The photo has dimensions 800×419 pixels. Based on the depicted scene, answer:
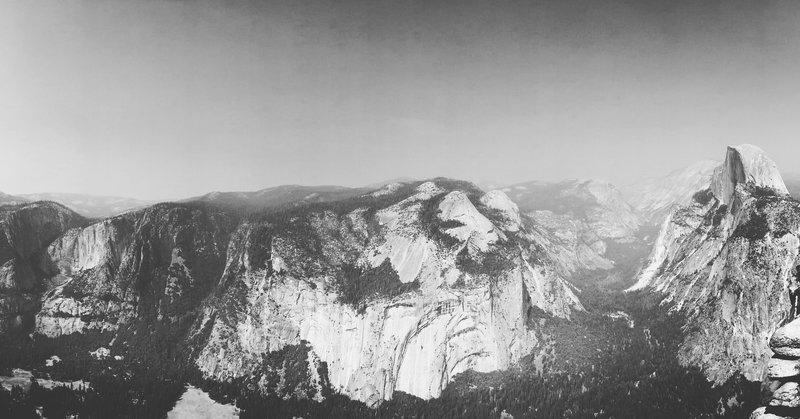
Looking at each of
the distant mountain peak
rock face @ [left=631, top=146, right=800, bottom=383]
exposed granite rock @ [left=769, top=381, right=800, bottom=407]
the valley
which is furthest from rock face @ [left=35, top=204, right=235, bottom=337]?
the distant mountain peak

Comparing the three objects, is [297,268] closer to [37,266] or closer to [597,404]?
[597,404]

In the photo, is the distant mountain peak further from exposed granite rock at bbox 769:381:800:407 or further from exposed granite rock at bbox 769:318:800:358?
exposed granite rock at bbox 769:381:800:407

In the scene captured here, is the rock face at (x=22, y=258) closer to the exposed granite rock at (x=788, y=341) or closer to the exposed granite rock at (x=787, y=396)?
the exposed granite rock at (x=787, y=396)

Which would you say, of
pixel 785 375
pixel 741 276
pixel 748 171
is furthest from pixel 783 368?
pixel 748 171

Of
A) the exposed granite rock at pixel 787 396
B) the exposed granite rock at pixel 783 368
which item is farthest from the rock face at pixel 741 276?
the exposed granite rock at pixel 787 396

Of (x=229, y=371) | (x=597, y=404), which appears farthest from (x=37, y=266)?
(x=597, y=404)

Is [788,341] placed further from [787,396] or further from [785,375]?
[787,396]
